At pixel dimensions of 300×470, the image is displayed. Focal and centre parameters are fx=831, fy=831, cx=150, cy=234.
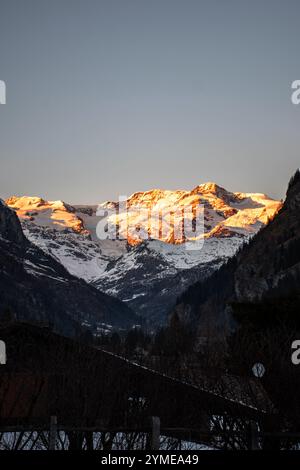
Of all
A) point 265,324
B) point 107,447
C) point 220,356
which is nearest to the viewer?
point 107,447

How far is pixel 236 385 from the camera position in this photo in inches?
1822

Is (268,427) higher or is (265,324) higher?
(265,324)

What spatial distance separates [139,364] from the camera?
141ft

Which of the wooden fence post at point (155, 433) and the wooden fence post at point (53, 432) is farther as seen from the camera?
the wooden fence post at point (53, 432)

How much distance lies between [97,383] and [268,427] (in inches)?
346

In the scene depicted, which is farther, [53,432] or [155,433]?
[53,432]

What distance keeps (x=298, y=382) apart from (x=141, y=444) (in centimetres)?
1241

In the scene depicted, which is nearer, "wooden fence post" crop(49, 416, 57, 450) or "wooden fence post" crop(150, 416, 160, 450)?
"wooden fence post" crop(150, 416, 160, 450)

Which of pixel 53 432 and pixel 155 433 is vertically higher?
pixel 155 433

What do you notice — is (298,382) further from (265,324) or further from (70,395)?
(265,324)

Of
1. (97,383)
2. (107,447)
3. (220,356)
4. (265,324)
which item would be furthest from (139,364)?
(265,324)
